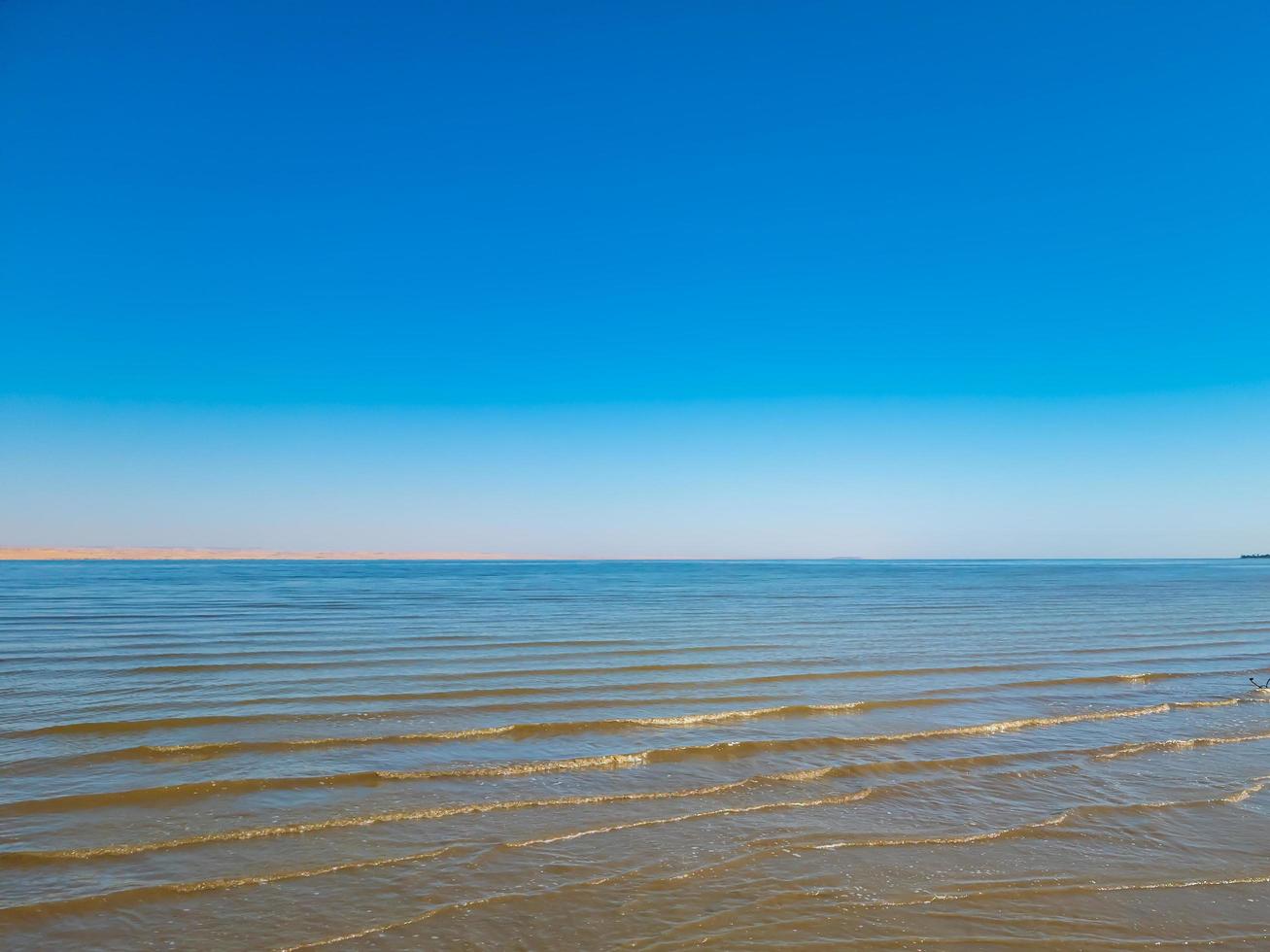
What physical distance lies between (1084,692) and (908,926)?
34.6 ft

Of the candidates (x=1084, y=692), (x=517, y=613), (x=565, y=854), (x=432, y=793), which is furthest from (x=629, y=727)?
(x=517, y=613)

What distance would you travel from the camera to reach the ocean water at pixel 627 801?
16.7 ft

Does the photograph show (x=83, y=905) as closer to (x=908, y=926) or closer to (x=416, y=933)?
(x=416, y=933)

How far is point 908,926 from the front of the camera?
5051 mm

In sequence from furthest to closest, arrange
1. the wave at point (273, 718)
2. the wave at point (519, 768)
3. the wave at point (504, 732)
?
the wave at point (273, 718), the wave at point (504, 732), the wave at point (519, 768)

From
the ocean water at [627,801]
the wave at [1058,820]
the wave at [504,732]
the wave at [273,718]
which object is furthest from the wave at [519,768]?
the wave at [1058,820]

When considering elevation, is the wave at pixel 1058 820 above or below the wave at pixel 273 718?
above

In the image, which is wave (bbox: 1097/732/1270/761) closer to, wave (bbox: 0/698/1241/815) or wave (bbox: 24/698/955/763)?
wave (bbox: 0/698/1241/815)

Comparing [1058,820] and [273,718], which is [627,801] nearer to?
[1058,820]

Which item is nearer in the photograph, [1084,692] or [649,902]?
[649,902]

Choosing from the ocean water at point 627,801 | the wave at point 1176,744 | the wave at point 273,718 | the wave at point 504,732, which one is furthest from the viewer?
the wave at point 273,718

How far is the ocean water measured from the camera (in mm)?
5094

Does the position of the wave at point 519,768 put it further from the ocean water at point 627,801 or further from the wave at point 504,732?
the wave at point 504,732

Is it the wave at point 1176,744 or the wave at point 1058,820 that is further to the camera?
the wave at point 1176,744
